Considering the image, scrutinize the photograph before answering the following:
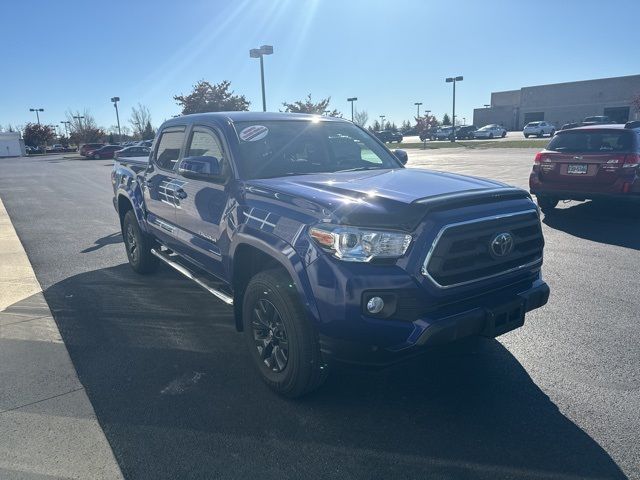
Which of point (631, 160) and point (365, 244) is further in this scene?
point (631, 160)

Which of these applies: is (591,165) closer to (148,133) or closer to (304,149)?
(304,149)

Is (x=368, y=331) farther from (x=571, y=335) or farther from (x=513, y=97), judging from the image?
(x=513, y=97)

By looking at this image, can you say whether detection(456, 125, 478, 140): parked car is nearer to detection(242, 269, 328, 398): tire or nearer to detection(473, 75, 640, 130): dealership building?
detection(473, 75, 640, 130): dealership building

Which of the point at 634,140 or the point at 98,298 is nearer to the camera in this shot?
the point at 98,298

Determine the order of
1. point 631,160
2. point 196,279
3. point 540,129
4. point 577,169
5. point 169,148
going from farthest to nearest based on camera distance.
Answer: point 540,129, point 577,169, point 631,160, point 169,148, point 196,279

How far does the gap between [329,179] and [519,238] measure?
138 cm

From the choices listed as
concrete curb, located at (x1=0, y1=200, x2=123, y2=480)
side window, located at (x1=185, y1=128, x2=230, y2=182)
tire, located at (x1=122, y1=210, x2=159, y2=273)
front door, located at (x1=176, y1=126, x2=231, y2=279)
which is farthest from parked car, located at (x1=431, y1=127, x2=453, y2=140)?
concrete curb, located at (x1=0, y1=200, x2=123, y2=480)

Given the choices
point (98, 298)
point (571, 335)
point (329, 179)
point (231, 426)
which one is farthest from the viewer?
point (98, 298)

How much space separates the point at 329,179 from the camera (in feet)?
12.1

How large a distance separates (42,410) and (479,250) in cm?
306

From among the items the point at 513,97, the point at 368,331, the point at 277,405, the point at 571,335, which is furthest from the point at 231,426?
the point at 513,97

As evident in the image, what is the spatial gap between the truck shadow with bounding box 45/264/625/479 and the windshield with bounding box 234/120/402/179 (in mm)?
1571

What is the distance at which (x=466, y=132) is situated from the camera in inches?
2296

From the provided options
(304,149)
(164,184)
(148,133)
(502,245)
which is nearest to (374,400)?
(502,245)
